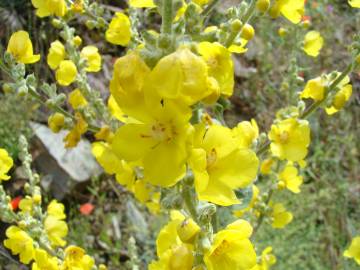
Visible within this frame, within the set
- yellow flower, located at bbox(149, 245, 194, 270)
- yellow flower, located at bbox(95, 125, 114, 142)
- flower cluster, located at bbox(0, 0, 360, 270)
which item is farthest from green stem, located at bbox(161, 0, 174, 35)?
yellow flower, located at bbox(95, 125, 114, 142)

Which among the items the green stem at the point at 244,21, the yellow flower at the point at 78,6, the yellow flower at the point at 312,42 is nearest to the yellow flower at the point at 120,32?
the yellow flower at the point at 78,6

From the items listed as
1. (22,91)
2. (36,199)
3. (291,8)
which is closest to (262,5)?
(291,8)

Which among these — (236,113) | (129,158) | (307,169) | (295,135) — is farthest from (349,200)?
(129,158)

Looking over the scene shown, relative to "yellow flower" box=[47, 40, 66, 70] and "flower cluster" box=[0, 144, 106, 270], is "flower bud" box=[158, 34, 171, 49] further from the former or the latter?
"yellow flower" box=[47, 40, 66, 70]

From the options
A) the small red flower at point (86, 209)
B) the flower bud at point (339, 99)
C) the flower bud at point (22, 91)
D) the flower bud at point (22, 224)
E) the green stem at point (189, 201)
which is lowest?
the small red flower at point (86, 209)

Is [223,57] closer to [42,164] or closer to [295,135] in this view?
[295,135]

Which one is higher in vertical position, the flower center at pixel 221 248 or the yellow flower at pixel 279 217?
the flower center at pixel 221 248

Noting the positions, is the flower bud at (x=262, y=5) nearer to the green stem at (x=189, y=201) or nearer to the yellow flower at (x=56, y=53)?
the green stem at (x=189, y=201)
